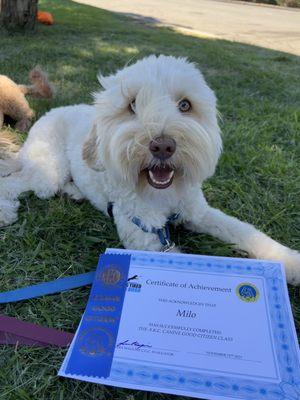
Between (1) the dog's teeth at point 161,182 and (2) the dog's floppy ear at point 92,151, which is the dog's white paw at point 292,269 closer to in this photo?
(1) the dog's teeth at point 161,182

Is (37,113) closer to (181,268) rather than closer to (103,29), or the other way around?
(181,268)

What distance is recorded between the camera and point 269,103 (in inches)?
198

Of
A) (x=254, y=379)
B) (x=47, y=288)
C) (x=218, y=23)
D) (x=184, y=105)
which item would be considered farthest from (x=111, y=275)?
(x=218, y=23)

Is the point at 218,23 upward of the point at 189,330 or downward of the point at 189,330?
downward

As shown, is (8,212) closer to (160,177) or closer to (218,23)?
(160,177)

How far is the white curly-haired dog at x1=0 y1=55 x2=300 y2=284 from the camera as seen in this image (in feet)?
6.84

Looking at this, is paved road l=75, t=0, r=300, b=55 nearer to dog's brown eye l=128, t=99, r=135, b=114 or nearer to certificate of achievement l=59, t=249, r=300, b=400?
dog's brown eye l=128, t=99, r=135, b=114

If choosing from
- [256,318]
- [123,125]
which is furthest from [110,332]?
[123,125]

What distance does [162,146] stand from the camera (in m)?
2.02

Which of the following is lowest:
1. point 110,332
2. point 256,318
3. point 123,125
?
point 110,332

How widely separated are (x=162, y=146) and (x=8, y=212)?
4.85 ft

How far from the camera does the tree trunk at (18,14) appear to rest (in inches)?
291

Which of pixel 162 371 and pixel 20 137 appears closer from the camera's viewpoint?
pixel 162 371

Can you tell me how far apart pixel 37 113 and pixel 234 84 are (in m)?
2.69
